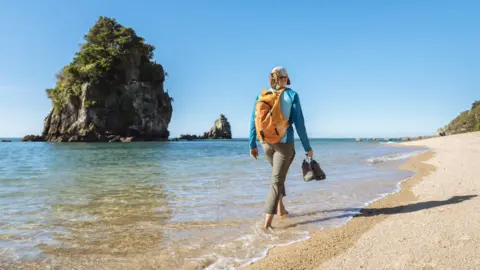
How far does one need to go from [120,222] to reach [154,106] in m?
72.2

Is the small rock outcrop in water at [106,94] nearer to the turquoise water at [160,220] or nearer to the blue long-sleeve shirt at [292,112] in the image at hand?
the turquoise water at [160,220]

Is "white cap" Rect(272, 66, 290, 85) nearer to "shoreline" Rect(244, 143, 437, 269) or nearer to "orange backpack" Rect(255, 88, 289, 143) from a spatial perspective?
"orange backpack" Rect(255, 88, 289, 143)

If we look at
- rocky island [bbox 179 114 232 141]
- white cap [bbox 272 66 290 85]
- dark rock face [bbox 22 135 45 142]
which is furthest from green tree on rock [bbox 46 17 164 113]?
white cap [bbox 272 66 290 85]

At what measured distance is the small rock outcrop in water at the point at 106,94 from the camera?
67.3 m

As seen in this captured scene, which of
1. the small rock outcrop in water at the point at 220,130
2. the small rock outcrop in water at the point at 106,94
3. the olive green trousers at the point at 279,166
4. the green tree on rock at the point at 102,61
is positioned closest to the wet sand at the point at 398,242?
the olive green trousers at the point at 279,166

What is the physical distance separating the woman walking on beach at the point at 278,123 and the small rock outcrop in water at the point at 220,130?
13711cm

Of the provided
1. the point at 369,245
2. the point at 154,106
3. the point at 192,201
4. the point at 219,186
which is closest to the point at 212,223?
the point at 192,201

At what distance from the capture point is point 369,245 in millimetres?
3447

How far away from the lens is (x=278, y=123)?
4.46 m

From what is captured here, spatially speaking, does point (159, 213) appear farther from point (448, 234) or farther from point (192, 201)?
point (448, 234)

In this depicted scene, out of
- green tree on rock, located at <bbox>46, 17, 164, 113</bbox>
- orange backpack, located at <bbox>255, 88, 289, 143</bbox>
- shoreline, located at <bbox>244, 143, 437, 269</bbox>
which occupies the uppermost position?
green tree on rock, located at <bbox>46, 17, 164, 113</bbox>

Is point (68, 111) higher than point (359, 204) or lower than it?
higher

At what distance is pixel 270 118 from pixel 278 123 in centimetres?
13

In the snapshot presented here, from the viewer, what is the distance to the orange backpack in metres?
4.44
